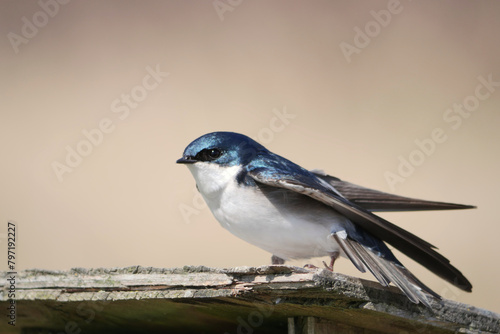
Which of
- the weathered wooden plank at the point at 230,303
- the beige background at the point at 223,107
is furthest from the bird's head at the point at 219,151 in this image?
the beige background at the point at 223,107

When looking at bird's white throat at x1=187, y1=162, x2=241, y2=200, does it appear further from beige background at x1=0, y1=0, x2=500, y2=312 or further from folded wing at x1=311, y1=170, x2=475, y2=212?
beige background at x1=0, y1=0, x2=500, y2=312

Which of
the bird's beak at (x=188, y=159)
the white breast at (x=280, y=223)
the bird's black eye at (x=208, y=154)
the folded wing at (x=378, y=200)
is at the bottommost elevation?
the white breast at (x=280, y=223)

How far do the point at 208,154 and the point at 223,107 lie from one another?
1412mm

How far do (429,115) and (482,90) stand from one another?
0.27 meters

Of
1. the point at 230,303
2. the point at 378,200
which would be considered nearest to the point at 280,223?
the point at 378,200

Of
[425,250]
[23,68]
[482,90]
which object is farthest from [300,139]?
[425,250]

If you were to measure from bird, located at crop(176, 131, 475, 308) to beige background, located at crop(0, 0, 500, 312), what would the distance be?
1044 millimetres

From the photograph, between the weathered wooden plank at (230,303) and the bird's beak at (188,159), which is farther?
the bird's beak at (188,159)

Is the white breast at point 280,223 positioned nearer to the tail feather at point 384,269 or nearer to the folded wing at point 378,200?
the tail feather at point 384,269

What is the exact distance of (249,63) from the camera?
12.9 feet

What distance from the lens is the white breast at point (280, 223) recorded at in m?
2.24

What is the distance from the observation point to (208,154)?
2.46 metres

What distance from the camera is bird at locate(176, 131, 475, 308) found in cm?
209

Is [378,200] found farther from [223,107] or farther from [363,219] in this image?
[223,107]
